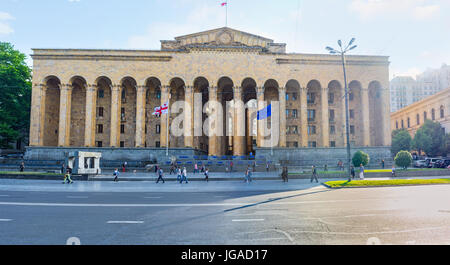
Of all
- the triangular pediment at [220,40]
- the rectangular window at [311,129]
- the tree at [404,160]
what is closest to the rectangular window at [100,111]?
the triangular pediment at [220,40]

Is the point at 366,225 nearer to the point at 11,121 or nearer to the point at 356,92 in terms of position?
the point at 356,92

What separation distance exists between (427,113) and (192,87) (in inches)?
2078

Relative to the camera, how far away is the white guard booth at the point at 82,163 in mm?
24484

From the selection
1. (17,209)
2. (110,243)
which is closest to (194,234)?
(110,243)

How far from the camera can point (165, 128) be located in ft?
127

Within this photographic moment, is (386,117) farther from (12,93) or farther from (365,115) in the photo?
(12,93)

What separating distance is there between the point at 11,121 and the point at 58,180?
83.5ft

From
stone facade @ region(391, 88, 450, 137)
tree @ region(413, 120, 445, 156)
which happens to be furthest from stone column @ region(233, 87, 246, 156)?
stone facade @ region(391, 88, 450, 137)

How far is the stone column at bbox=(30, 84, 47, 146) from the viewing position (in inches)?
1492

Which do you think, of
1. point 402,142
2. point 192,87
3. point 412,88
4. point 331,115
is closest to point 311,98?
point 331,115

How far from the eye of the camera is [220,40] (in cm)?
4028

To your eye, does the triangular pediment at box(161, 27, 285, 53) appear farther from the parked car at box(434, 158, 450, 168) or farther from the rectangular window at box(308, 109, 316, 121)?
the parked car at box(434, 158, 450, 168)

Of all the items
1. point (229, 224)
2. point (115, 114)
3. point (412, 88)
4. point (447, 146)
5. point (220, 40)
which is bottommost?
point (229, 224)

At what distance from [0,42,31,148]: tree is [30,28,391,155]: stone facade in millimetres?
3551
